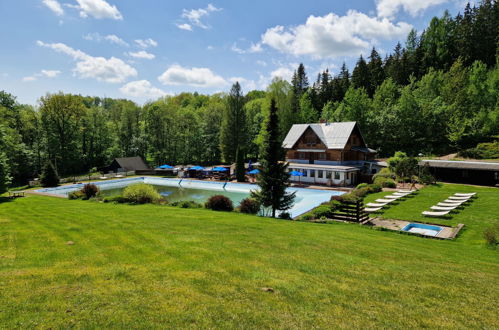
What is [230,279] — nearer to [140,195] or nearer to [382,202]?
[140,195]

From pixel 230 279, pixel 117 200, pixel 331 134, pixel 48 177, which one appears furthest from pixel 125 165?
pixel 230 279

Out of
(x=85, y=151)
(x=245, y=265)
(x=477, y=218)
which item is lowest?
(x=477, y=218)

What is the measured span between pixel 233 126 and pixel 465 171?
38.6 metres

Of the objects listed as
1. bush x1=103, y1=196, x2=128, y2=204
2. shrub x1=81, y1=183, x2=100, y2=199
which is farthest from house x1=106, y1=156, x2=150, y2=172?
bush x1=103, y1=196, x2=128, y2=204

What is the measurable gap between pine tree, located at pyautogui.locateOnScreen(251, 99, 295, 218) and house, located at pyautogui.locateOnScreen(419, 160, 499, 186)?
2231 cm

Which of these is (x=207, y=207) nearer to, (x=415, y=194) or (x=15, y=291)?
(x=15, y=291)

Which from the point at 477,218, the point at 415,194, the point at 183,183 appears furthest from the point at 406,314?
the point at 183,183

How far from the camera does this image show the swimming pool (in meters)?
28.8

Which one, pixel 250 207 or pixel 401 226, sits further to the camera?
pixel 250 207

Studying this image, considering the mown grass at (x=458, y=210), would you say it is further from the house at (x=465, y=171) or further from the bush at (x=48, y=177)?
the bush at (x=48, y=177)

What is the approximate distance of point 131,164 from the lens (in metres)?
50.2

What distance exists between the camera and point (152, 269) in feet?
23.2

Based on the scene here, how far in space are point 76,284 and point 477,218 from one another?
67.7 feet

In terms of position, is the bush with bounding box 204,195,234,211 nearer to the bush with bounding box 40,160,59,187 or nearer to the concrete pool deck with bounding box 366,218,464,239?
the concrete pool deck with bounding box 366,218,464,239
